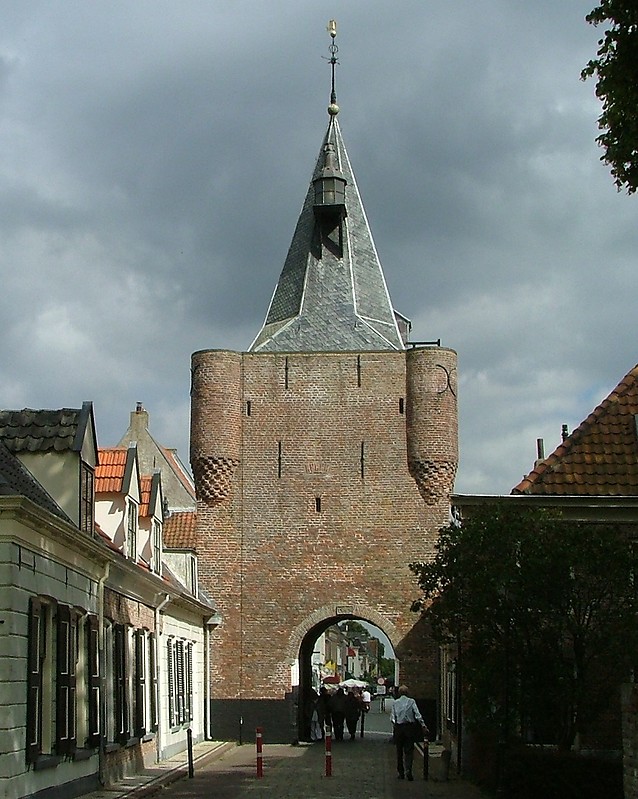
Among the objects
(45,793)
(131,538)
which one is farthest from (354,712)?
(45,793)

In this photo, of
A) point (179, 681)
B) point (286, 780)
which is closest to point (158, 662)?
point (179, 681)

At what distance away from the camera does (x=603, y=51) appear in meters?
10.7

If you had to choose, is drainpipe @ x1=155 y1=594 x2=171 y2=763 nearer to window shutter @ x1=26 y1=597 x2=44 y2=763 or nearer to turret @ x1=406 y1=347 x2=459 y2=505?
window shutter @ x1=26 y1=597 x2=44 y2=763

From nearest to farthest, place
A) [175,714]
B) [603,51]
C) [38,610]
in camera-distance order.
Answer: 1. [603,51]
2. [38,610]
3. [175,714]

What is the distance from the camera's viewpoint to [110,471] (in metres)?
22.5

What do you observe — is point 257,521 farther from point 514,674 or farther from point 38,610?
point 38,610

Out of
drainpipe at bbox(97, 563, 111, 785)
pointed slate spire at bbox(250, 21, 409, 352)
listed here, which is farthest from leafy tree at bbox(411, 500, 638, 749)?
pointed slate spire at bbox(250, 21, 409, 352)

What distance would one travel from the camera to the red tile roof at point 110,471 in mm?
22125

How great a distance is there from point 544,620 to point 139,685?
8.29 m

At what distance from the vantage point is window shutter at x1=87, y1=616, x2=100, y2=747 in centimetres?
1764

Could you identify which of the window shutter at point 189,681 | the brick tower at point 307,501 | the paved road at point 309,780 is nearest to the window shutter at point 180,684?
the window shutter at point 189,681

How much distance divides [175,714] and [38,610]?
13608mm

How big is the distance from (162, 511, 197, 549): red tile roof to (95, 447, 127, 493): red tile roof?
11.7 metres

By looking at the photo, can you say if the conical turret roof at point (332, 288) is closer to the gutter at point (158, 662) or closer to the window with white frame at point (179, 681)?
the window with white frame at point (179, 681)
